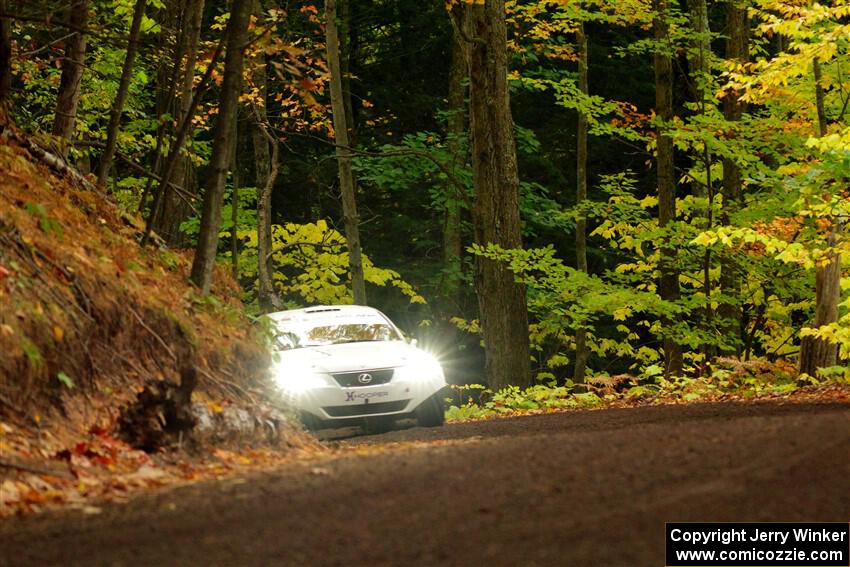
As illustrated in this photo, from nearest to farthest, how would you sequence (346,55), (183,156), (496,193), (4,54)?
(4,54)
(496,193)
(183,156)
(346,55)

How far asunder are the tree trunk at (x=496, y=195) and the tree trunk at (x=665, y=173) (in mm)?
3431

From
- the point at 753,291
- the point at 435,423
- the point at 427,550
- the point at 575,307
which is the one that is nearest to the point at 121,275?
the point at 435,423

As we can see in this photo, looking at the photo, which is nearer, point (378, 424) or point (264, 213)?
point (378, 424)

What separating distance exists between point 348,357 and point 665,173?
1168 centimetres

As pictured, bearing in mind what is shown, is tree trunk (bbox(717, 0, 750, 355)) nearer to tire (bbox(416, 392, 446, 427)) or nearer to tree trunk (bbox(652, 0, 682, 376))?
tree trunk (bbox(652, 0, 682, 376))

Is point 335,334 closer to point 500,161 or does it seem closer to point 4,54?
point 4,54

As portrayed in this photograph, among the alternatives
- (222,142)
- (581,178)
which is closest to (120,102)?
(222,142)

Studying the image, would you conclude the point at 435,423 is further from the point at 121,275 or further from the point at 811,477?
the point at 811,477

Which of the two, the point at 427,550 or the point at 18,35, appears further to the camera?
the point at 18,35

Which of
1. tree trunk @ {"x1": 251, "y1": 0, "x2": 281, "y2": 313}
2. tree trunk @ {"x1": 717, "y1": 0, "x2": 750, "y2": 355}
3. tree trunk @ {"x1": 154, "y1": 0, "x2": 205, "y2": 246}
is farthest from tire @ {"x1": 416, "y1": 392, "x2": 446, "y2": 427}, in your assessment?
tree trunk @ {"x1": 251, "y1": 0, "x2": 281, "y2": 313}

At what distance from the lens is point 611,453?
290 inches

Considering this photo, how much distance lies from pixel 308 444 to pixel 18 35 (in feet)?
32.9

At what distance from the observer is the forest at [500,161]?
575 inches

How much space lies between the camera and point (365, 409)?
45.6 ft
